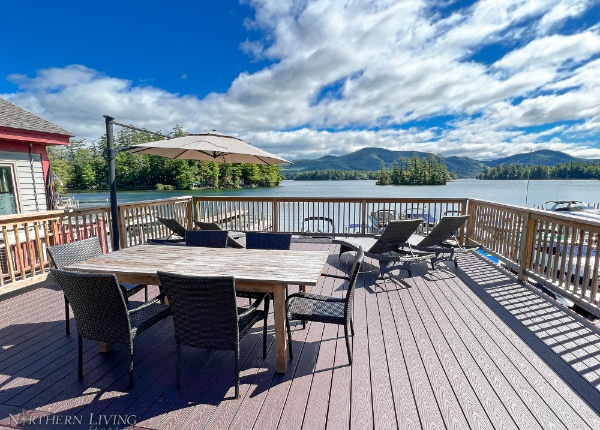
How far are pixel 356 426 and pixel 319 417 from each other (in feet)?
0.71

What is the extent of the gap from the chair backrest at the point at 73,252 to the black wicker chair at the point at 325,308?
210 centimetres

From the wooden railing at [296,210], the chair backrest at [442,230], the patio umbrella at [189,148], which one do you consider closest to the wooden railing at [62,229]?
the patio umbrella at [189,148]

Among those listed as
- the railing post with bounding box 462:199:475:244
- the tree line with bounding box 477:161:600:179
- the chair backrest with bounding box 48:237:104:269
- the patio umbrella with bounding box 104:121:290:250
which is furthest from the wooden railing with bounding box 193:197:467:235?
the tree line with bounding box 477:161:600:179

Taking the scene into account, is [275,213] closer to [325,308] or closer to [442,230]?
[442,230]

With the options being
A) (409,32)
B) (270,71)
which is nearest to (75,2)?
(270,71)

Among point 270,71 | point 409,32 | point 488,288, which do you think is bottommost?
point 488,288

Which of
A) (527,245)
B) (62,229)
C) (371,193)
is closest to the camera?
(527,245)

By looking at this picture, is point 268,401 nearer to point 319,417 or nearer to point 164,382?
point 319,417

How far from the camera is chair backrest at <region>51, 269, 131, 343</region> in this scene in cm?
177

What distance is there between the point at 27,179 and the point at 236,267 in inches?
295

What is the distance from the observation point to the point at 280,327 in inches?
81.6

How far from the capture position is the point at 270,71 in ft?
39.8

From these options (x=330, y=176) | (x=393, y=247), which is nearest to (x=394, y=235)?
(x=393, y=247)

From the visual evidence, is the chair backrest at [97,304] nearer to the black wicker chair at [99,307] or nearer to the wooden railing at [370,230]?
the black wicker chair at [99,307]
